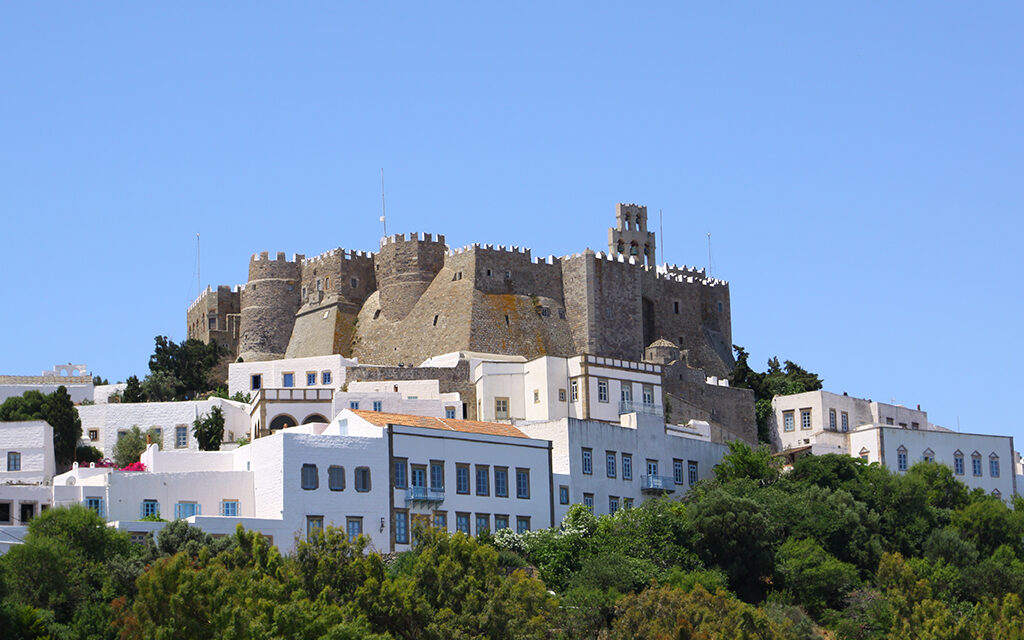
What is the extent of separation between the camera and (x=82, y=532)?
Result: 1961 inches

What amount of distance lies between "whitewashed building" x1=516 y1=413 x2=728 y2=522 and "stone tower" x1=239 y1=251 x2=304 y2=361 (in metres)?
22.3

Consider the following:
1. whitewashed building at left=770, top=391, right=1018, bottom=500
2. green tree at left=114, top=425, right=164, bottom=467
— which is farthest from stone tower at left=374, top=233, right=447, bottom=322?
whitewashed building at left=770, top=391, right=1018, bottom=500

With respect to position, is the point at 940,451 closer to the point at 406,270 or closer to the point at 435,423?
the point at 435,423

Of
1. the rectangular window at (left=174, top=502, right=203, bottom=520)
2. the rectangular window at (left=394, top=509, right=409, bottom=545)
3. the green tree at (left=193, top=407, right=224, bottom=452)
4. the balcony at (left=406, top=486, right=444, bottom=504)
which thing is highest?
the green tree at (left=193, top=407, right=224, bottom=452)

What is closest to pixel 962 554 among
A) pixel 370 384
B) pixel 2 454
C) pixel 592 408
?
pixel 592 408

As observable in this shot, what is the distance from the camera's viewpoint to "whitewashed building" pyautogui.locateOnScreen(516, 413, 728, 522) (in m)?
61.1

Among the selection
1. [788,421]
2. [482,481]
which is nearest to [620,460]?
[482,481]

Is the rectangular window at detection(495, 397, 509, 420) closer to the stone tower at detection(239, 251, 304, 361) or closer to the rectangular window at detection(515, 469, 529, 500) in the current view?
the rectangular window at detection(515, 469, 529, 500)

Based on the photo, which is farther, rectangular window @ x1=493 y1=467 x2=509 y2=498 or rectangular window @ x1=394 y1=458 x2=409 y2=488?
rectangular window @ x1=493 y1=467 x2=509 y2=498

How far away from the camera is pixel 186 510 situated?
185 ft

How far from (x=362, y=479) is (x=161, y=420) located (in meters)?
18.6

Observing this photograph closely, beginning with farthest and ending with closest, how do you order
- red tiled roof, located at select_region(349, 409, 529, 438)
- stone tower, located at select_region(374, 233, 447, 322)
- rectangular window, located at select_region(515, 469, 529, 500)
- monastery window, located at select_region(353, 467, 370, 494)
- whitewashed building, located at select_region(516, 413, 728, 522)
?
stone tower, located at select_region(374, 233, 447, 322), whitewashed building, located at select_region(516, 413, 728, 522), rectangular window, located at select_region(515, 469, 529, 500), red tiled roof, located at select_region(349, 409, 529, 438), monastery window, located at select_region(353, 467, 370, 494)

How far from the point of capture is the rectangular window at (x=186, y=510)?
56.0 metres

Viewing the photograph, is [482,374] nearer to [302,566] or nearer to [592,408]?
[592,408]
